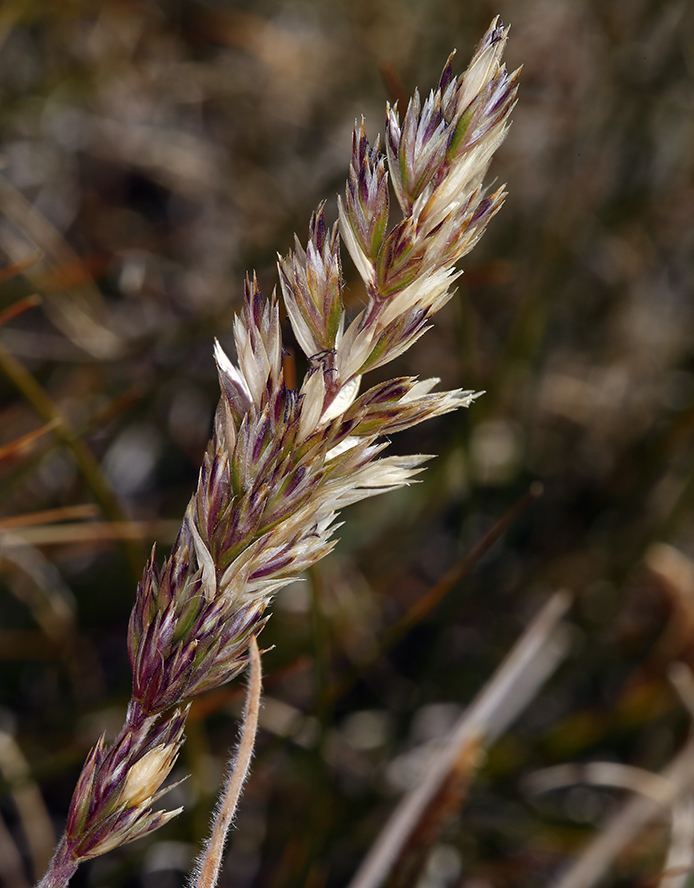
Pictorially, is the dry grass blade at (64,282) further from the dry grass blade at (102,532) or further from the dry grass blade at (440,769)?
the dry grass blade at (440,769)

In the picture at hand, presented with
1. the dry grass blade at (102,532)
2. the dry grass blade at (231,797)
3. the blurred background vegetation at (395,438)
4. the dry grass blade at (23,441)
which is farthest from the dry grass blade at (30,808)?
the dry grass blade at (231,797)

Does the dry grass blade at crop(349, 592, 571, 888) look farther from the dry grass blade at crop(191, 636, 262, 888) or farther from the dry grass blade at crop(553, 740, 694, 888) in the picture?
the dry grass blade at crop(191, 636, 262, 888)

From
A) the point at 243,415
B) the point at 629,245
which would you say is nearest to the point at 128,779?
the point at 243,415

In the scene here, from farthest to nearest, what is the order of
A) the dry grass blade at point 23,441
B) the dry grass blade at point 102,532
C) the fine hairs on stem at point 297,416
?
the dry grass blade at point 102,532 → the dry grass blade at point 23,441 → the fine hairs on stem at point 297,416

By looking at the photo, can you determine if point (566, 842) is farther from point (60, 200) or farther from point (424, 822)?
point (60, 200)

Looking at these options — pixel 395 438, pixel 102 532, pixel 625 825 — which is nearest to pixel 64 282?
pixel 102 532

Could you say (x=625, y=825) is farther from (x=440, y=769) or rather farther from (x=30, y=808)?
(x=30, y=808)

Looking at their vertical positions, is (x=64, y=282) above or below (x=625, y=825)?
above
